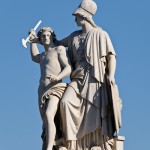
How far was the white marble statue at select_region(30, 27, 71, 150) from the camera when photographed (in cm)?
1349

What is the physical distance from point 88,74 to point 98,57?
0.46 meters

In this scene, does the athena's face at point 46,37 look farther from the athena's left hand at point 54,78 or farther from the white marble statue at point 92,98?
the athena's left hand at point 54,78

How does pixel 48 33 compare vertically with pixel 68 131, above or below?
above

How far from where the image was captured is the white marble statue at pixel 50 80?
13.5 m

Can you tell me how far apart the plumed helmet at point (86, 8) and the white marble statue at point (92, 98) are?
1.52ft

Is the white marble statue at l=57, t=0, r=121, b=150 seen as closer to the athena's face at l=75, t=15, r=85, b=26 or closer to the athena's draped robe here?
the athena's draped robe

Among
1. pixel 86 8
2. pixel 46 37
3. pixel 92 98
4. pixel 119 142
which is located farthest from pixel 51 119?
pixel 86 8

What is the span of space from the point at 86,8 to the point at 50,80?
1998mm

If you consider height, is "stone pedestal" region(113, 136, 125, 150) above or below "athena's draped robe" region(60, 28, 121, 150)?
below

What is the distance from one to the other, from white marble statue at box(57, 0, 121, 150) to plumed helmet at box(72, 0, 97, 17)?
1.52ft

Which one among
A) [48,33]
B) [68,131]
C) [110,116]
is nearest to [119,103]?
[110,116]

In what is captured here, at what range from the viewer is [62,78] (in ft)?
45.6

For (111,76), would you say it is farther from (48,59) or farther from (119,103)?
(48,59)

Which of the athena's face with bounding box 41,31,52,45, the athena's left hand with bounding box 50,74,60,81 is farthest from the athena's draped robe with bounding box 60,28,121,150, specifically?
the athena's face with bounding box 41,31,52,45
